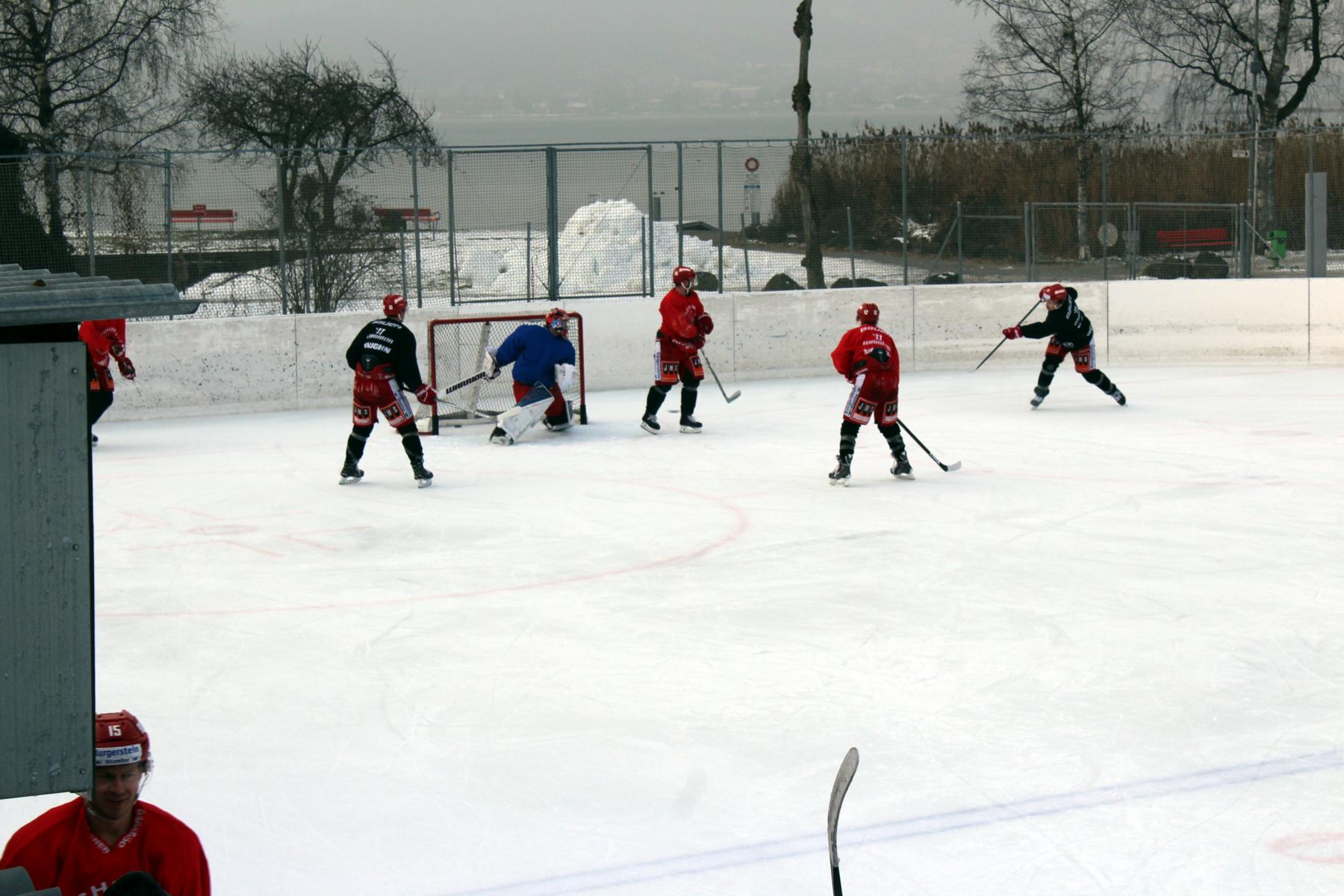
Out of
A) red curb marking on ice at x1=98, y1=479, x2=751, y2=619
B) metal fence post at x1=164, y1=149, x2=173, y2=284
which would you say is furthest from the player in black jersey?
metal fence post at x1=164, y1=149, x2=173, y2=284

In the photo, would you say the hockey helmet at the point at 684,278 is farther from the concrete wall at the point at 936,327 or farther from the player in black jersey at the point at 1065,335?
the concrete wall at the point at 936,327

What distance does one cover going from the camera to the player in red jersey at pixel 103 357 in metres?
11.1

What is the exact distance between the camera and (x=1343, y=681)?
18.9ft

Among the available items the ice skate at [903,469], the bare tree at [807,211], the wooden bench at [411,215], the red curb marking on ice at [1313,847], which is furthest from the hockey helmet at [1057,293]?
the red curb marking on ice at [1313,847]

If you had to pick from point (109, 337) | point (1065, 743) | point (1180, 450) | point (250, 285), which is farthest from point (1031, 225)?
point (1065, 743)

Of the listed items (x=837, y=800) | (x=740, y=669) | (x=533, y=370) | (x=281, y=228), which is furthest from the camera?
(x=281, y=228)

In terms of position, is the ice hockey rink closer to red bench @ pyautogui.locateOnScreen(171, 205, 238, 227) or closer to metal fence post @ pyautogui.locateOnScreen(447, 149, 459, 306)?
red bench @ pyautogui.locateOnScreen(171, 205, 238, 227)

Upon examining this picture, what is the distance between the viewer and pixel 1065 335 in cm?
1332

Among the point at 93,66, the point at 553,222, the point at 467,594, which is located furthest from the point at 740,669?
the point at 93,66

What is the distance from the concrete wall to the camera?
15500 millimetres

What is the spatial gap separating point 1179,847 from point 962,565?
366 centimetres

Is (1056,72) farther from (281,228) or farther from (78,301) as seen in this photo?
(78,301)

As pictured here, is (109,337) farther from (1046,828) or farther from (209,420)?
(1046,828)

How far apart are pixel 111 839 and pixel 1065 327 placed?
1138cm
